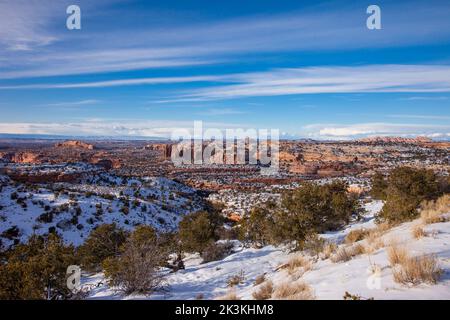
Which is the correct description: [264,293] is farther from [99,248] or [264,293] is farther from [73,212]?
[73,212]

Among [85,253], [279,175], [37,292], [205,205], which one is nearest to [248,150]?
[279,175]

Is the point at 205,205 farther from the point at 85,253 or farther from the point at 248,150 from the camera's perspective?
the point at 248,150

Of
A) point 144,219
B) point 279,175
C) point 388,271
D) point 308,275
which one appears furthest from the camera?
point 279,175

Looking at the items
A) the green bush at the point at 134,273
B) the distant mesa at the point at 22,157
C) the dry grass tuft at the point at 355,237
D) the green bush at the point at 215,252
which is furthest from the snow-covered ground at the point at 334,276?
the distant mesa at the point at 22,157

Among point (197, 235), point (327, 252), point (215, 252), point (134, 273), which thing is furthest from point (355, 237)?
point (197, 235)

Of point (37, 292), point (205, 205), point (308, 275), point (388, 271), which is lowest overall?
point (205, 205)

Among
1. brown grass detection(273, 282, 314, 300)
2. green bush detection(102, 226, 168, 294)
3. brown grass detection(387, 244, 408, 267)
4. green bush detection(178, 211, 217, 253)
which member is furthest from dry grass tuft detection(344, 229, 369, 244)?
green bush detection(178, 211, 217, 253)
